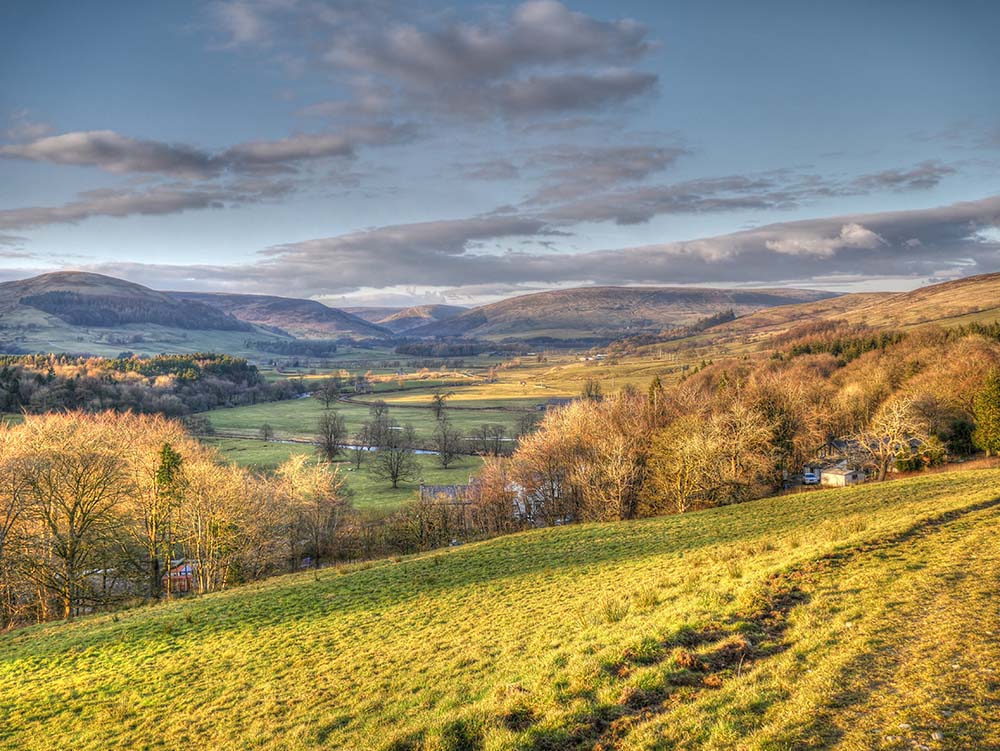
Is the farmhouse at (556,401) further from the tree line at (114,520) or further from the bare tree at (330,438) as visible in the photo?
the tree line at (114,520)

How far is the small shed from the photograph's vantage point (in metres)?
64.8

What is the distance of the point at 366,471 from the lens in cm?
9394

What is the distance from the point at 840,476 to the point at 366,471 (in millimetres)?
74690

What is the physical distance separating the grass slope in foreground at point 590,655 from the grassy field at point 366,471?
4601 centimetres

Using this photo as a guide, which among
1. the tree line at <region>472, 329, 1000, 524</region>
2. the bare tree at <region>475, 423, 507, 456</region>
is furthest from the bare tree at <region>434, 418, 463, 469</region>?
the tree line at <region>472, 329, 1000, 524</region>

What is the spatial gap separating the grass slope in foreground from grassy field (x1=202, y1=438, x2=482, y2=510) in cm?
4601

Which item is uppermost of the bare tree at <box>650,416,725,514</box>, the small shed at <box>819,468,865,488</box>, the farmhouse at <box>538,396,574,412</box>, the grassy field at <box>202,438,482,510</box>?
the bare tree at <box>650,416,725,514</box>

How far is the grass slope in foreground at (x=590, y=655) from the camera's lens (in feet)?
29.6

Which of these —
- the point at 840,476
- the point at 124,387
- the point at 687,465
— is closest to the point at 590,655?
the point at 687,465

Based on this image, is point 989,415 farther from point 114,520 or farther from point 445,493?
point 114,520

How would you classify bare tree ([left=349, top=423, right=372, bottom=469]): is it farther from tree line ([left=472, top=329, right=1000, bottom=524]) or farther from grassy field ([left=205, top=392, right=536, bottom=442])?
tree line ([left=472, top=329, right=1000, bottom=524])

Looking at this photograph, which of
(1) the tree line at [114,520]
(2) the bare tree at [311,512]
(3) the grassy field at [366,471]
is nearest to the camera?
(1) the tree line at [114,520]

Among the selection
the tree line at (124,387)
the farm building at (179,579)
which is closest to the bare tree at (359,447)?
the tree line at (124,387)

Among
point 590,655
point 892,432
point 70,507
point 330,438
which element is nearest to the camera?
point 590,655
